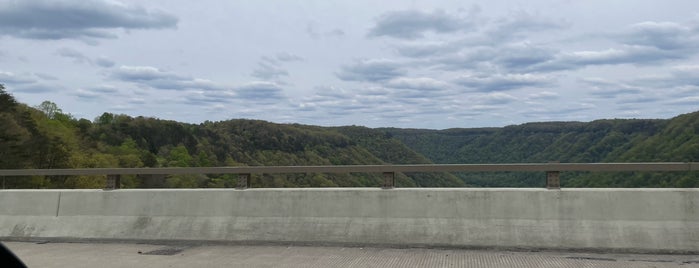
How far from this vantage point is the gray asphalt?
7.23 metres

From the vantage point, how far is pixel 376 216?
8836 millimetres

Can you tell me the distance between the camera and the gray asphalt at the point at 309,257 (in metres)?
7.23

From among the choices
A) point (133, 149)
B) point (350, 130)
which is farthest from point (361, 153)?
point (133, 149)

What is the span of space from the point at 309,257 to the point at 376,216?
1.44m

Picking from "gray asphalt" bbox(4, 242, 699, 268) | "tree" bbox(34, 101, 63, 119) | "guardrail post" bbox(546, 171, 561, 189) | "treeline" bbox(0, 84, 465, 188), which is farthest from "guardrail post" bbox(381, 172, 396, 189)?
"tree" bbox(34, 101, 63, 119)

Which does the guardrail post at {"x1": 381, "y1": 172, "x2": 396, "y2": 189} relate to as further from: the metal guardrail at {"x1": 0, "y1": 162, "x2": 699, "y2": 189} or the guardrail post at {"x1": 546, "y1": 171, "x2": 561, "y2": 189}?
the guardrail post at {"x1": 546, "y1": 171, "x2": 561, "y2": 189}

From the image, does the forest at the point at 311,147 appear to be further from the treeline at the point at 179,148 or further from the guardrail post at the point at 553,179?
the guardrail post at the point at 553,179

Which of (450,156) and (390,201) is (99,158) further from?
(450,156)

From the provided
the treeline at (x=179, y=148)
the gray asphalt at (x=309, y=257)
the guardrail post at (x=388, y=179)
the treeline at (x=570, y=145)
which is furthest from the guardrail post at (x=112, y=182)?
the treeline at (x=570, y=145)

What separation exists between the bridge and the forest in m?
5.81

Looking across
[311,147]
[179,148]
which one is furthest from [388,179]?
[311,147]

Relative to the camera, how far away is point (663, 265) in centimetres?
695

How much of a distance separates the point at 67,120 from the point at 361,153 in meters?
75.0

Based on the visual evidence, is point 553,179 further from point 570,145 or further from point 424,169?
point 570,145
